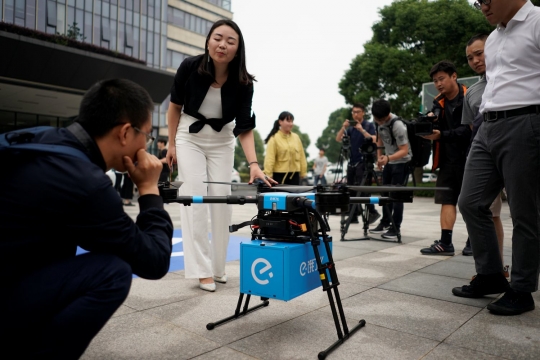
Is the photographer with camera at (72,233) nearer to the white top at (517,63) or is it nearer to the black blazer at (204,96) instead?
the black blazer at (204,96)

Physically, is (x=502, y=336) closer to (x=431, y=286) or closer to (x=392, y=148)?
(x=431, y=286)

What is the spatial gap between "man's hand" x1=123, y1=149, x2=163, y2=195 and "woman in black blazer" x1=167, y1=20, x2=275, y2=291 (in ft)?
5.12

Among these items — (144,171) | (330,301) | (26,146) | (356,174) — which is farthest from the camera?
(356,174)

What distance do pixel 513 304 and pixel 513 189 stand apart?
0.74 meters

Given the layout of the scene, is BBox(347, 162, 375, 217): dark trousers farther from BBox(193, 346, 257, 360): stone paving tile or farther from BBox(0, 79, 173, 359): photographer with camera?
BBox(0, 79, 173, 359): photographer with camera

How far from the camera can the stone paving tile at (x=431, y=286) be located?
3213 millimetres

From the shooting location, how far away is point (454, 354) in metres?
2.19

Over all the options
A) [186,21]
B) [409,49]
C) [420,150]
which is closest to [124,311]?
[420,150]

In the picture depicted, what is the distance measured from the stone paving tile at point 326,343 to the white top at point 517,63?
1.67 metres

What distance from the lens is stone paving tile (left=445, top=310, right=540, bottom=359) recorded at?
2.24 meters

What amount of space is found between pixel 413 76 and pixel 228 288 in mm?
23698

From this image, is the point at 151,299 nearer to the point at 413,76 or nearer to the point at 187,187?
the point at 187,187

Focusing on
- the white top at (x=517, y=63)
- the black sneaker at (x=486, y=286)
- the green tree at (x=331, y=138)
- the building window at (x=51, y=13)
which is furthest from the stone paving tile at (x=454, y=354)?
the green tree at (x=331, y=138)

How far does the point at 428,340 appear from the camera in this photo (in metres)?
2.39
